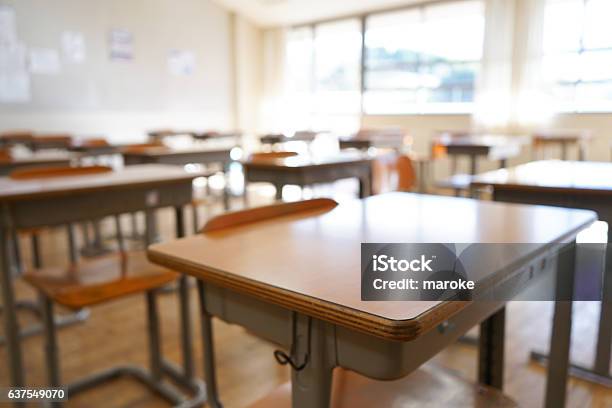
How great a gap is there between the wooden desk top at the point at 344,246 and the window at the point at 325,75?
6.74 metres

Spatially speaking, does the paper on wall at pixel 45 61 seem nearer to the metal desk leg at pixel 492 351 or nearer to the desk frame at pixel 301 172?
the desk frame at pixel 301 172

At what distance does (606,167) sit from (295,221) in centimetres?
132

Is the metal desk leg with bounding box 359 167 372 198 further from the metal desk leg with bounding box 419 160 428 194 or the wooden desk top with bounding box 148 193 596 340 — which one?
the metal desk leg with bounding box 419 160 428 194

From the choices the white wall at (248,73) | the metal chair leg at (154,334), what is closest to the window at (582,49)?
the metal chair leg at (154,334)

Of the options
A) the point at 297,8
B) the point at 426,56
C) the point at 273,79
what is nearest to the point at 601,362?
the point at 426,56

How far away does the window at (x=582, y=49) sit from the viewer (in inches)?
31.5

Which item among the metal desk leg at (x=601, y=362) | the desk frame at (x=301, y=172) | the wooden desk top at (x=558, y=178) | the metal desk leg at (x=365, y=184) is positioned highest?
the wooden desk top at (x=558, y=178)

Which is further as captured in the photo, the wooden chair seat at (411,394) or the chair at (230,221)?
the chair at (230,221)

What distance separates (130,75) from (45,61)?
1152 millimetres

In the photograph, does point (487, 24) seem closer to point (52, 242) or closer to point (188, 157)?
point (188, 157)

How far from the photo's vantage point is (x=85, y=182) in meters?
1.70

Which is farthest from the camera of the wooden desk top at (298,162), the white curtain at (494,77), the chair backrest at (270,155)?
the white curtain at (494,77)

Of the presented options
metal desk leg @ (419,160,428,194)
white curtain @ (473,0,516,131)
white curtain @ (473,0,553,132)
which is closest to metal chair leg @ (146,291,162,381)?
metal desk leg @ (419,160,428,194)

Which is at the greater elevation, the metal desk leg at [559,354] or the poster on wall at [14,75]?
the poster on wall at [14,75]
